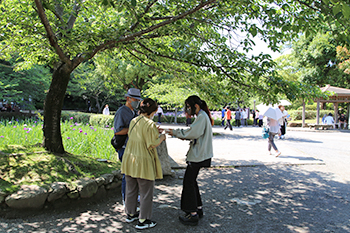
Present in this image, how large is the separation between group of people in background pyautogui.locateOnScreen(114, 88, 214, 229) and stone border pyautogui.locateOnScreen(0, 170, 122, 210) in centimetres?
93

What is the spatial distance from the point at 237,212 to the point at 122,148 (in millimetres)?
2063

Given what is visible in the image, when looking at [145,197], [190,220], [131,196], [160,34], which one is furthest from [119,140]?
[160,34]

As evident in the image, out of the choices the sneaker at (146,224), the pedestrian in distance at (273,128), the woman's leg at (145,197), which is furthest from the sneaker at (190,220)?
the pedestrian in distance at (273,128)

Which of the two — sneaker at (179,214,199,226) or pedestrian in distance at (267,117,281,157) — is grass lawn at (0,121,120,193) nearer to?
sneaker at (179,214,199,226)

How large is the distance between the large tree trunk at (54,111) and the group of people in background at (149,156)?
2169 mm

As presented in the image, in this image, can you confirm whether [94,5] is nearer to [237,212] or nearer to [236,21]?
[236,21]

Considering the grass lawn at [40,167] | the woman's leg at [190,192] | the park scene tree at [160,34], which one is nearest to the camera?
the woman's leg at [190,192]

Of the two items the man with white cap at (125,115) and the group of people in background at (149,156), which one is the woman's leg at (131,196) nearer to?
the group of people in background at (149,156)

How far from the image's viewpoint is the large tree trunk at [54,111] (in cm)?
530

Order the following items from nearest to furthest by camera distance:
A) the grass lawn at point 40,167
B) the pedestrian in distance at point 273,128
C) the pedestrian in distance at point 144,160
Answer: the pedestrian in distance at point 144,160 < the grass lawn at point 40,167 < the pedestrian in distance at point 273,128

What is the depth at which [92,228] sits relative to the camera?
3404mm

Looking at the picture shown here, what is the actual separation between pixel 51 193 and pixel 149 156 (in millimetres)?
1645

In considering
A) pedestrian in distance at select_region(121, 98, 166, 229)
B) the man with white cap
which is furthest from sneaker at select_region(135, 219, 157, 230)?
the man with white cap

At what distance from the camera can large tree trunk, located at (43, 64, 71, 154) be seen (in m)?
5.30
